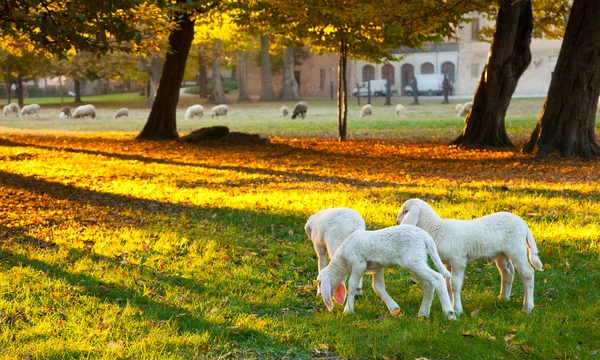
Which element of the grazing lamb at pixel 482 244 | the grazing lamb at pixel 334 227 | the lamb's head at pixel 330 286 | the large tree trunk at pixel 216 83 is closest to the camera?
the lamb's head at pixel 330 286

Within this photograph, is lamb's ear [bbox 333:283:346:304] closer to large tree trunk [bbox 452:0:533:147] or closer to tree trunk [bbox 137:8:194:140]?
large tree trunk [bbox 452:0:533:147]

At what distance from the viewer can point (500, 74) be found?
20594mm

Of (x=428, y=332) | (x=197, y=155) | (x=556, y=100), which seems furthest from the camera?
(x=197, y=155)

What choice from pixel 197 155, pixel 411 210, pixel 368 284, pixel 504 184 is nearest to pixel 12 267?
pixel 368 284

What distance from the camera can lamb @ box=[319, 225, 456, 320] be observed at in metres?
5.69

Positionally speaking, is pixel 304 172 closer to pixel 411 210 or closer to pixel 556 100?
pixel 556 100

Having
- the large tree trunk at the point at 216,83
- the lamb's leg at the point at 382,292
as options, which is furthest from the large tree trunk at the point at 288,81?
the lamb's leg at the point at 382,292

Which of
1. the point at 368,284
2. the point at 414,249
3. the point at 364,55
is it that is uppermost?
the point at 364,55

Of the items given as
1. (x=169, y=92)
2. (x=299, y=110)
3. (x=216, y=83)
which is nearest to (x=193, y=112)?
(x=299, y=110)

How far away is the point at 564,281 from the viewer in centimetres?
720

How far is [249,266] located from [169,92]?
17337 mm

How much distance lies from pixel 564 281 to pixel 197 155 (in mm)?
13502

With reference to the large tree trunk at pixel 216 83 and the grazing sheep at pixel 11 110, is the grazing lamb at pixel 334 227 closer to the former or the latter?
the grazing sheep at pixel 11 110

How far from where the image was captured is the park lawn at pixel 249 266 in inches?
216
